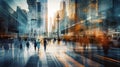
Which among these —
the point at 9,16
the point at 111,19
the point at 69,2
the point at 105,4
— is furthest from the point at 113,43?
the point at 69,2

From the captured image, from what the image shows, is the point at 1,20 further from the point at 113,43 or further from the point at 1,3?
the point at 113,43

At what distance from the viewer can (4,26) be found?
97.7 m

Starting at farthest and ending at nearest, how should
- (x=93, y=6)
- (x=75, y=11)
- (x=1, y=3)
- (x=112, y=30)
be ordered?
(x=75, y=11), (x=93, y=6), (x=1, y=3), (x=112, y=30)

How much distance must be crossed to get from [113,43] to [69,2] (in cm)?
12127

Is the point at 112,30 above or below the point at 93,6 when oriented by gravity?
below

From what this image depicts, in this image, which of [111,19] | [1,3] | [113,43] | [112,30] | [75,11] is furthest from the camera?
[75,11]

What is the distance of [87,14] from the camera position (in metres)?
130

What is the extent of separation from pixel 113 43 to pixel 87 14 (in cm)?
8017

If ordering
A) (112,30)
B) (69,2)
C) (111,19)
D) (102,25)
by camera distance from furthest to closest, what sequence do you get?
(69,2)
(102,25)
(111,19)
(112,30)

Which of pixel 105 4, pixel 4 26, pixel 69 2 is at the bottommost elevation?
pixel 4 26

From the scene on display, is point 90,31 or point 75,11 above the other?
point 75,11

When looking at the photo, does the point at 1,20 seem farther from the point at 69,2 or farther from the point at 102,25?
the point at 69,2

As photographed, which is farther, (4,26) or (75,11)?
(75,11)

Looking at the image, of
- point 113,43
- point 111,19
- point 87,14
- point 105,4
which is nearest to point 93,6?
point 87,14
